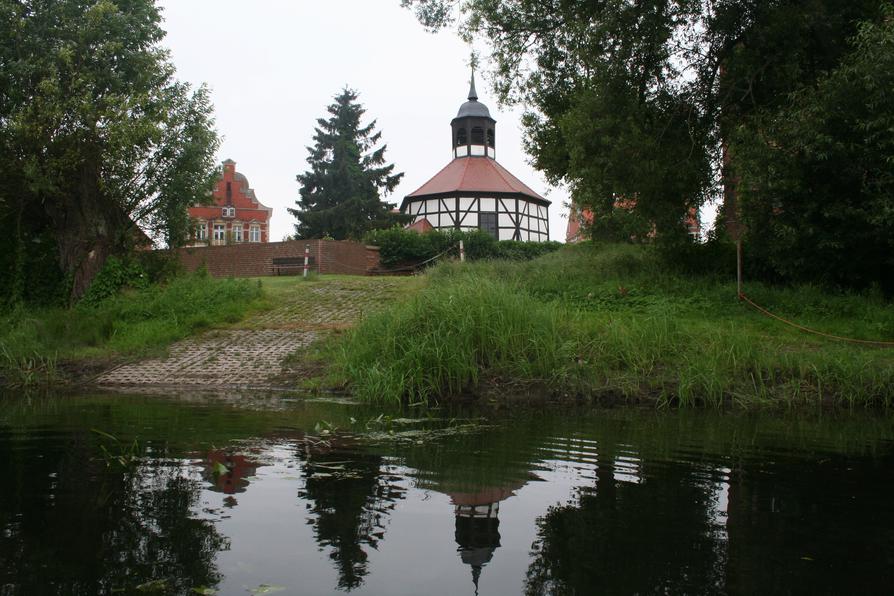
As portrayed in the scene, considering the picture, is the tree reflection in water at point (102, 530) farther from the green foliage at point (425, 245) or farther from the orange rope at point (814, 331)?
the green foliage at point (425, 245)

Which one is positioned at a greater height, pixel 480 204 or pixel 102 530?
pixel 480 204

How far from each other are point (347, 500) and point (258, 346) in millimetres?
10736

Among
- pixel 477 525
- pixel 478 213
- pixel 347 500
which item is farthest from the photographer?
pixel 478 213

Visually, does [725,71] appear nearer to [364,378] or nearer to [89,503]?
[364,378]

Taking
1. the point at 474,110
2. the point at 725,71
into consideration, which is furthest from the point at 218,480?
the point at 474,110

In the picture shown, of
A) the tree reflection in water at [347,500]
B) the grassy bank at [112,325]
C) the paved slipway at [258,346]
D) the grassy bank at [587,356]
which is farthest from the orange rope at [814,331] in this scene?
the grassy bank at [112,325]

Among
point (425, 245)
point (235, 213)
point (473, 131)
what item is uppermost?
point (473, 131)

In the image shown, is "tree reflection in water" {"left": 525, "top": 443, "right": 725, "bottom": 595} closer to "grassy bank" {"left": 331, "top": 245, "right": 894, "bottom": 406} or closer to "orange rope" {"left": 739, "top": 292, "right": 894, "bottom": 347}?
"grassy bank" {"left": 331, "top": 245, "right": 894, "bottom": 406}

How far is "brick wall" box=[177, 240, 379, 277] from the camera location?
2855 centimetres

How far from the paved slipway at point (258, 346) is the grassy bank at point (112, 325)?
0.64 metres

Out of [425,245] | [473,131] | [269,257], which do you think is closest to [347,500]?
[269,257]

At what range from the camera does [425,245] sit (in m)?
31.4

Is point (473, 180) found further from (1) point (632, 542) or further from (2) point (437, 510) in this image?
(1) point (632, 542)

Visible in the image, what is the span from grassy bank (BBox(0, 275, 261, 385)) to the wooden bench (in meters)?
8.41
